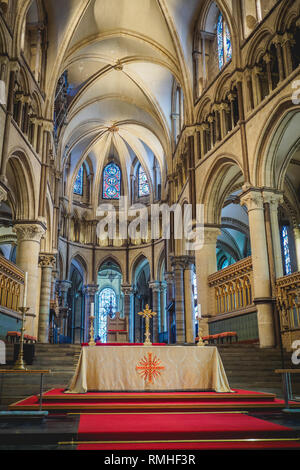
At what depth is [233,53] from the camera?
1538cm

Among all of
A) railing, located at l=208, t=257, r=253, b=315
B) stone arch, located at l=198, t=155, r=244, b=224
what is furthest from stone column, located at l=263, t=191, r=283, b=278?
stone arch, located at l=198, t=155, r=244, b=224

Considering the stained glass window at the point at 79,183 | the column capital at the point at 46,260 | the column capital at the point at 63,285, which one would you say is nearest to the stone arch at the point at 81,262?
the column capital at the point at 63,285

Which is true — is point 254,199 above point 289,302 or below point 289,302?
above

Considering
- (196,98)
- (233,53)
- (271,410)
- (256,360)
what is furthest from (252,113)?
(271,410)

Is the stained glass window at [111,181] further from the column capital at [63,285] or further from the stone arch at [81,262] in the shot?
the column capital at [63,285]

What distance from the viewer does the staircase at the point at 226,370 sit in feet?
29.4

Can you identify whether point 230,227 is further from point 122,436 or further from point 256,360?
point 122,436

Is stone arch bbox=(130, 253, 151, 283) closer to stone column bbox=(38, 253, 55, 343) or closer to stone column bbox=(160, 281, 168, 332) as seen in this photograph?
stone column bbox=(160, 281, 168, 332)

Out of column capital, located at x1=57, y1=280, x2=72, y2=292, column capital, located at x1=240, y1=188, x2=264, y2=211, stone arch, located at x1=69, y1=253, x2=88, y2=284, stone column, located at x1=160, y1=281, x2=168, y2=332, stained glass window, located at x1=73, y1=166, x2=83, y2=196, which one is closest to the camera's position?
column capital, located at x1=240, y1=188, x2=264, y2=211

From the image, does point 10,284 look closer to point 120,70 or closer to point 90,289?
point 120,70

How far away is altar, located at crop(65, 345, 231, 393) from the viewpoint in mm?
7203

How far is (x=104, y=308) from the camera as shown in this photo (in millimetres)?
35750

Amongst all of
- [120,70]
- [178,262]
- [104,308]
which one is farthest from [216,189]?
[104,308]

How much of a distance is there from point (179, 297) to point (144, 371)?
14360 millimetres
